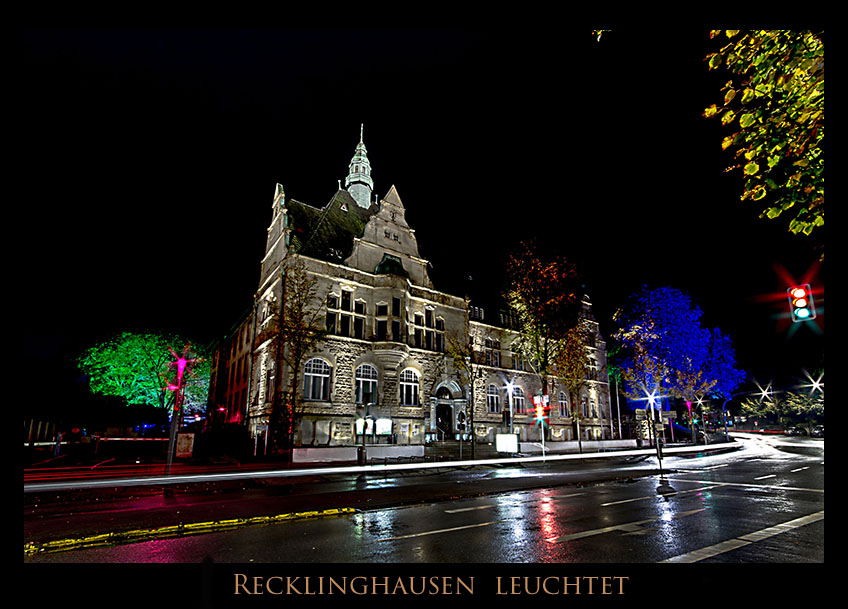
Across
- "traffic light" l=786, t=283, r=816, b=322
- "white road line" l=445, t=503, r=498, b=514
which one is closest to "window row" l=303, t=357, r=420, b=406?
"white road line" l=445, t=503, r=498, b=514

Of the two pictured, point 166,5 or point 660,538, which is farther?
point 660,538

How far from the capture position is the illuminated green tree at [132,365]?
4141 cm

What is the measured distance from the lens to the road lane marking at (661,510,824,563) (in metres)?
6.17

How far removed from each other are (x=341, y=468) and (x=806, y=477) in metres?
18.5

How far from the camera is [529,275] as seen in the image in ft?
112

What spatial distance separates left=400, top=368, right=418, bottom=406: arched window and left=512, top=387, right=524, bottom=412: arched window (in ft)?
41.6

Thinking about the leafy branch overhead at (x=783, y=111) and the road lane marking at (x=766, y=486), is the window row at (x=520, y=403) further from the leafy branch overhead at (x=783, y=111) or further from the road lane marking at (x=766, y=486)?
the leafy branch overhead at (x=783, y=111)

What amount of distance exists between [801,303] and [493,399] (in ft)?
111

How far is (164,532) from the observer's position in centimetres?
788

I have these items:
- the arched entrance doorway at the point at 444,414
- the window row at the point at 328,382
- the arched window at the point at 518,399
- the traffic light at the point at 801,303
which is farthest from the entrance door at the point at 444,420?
the traffic light at the point at 801,303

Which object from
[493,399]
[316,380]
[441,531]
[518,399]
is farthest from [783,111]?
[518,399]

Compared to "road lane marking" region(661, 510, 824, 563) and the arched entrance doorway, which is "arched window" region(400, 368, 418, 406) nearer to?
the arched entrance doorway
